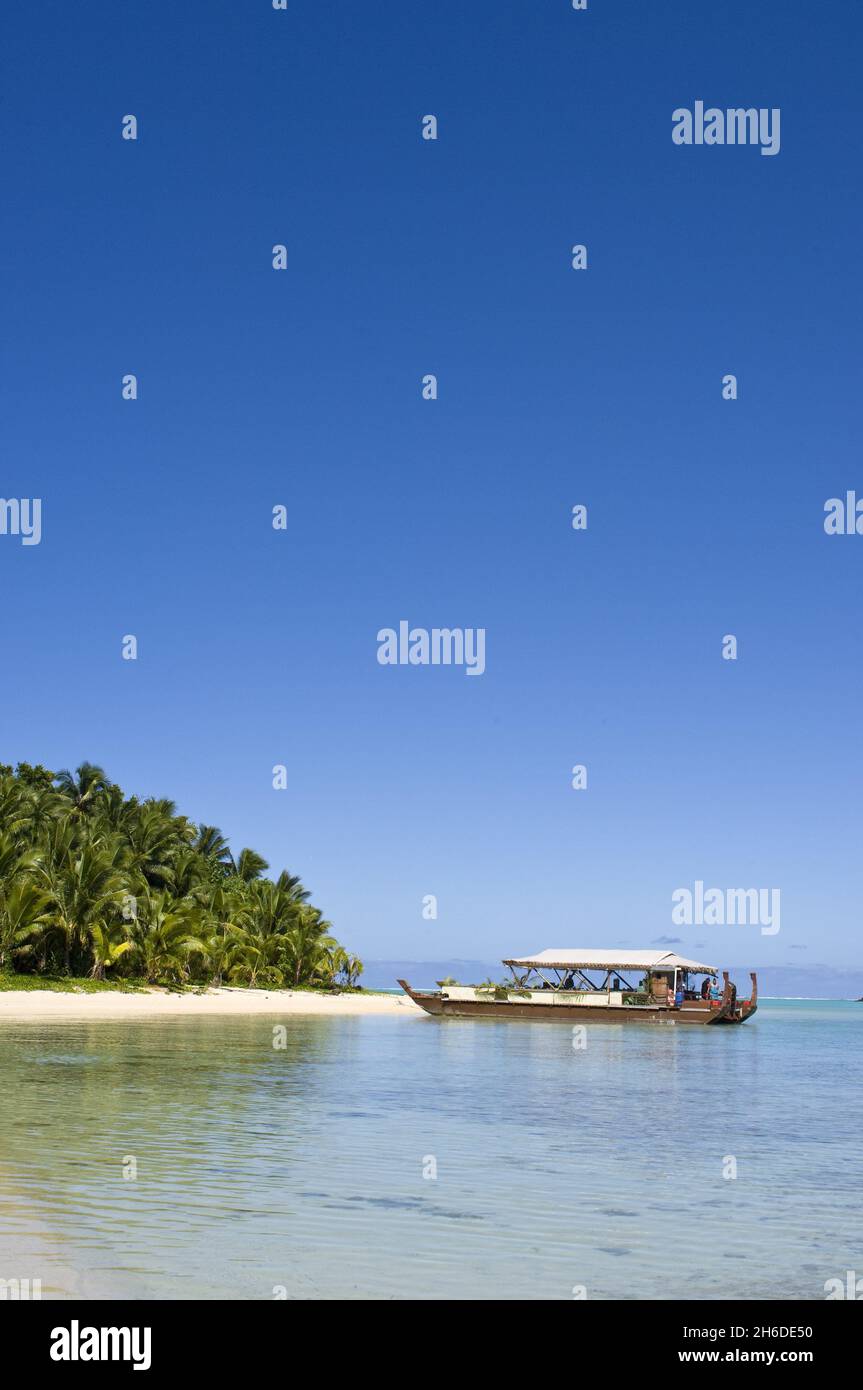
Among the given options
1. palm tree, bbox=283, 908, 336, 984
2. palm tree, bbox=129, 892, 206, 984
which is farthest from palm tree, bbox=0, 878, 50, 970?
palm tree, bbox=283, 908, 336, 984

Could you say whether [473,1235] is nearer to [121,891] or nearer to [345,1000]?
[121,891]

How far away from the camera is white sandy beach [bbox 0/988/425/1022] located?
1930 inches

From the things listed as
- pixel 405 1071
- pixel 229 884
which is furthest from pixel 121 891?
pixel 229 884

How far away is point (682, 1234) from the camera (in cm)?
1307

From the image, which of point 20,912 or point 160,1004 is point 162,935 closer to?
point 160,1004

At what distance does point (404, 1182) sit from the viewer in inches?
608

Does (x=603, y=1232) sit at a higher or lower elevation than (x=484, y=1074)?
higher

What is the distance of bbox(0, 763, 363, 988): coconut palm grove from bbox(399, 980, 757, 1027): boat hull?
12.8m

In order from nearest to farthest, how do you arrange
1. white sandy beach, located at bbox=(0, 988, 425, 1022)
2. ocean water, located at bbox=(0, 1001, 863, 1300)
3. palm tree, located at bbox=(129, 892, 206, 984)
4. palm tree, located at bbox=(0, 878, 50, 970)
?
ocean water, located at bbox=(0, 1001, 863, 1300), white sandy beach, located at bbox=(0, 988, 425, 1022), palm tree, located at bbox=(0, 878, 50, 970), palm tree, located at bbox=(129, 892, 206, 984)

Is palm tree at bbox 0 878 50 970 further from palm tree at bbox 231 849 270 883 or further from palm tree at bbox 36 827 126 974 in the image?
palm tree at bbox 231 849 270 883

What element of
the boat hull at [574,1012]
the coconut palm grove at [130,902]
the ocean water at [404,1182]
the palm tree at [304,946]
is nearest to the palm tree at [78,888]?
the coconut palm grove at [130,902]

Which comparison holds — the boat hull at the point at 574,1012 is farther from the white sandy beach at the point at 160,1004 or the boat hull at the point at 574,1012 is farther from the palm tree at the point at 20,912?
the palm tree at the point at 20,912
